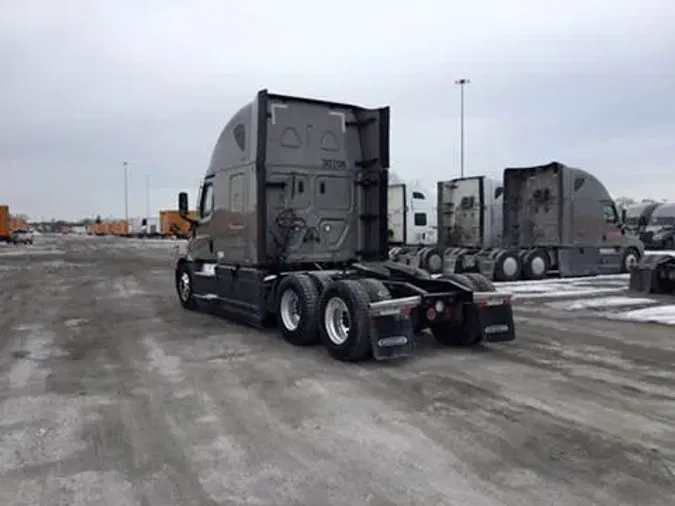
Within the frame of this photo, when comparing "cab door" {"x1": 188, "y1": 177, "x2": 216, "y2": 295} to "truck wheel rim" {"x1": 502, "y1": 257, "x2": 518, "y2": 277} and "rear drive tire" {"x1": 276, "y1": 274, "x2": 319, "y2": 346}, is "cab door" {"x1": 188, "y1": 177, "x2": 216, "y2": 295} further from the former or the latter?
"truck wheel rim" {"x1": 502, "y1": 257, "x2": 518, "y2": 277}

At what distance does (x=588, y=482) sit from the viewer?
4227 mm

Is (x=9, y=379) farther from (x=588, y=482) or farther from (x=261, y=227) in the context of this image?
(x=588, y=482)

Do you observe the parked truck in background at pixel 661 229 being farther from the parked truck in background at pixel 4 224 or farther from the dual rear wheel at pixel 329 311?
the parked truck in background at pixel 4 224

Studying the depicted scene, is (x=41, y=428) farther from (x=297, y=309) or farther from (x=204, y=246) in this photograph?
(x=204, y=246)

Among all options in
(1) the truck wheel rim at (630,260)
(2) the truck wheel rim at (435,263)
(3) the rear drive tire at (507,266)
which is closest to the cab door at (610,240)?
(1) the truck wheel rim at (630,260)

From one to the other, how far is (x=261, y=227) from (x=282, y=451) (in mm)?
5708

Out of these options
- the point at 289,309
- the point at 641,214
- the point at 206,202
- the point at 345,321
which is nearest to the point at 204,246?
the point at 206,202

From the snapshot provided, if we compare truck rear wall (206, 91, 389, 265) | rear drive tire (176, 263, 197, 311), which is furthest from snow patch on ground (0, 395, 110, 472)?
rear drive tire (176, 263, 197, 311)

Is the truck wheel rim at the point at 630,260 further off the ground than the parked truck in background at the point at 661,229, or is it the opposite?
the parked truck in background at the point at 661,229

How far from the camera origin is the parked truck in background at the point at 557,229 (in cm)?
2066

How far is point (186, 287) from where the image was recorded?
13.2 meters

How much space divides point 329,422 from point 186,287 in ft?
27.1

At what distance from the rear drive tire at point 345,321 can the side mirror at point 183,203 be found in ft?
16.6

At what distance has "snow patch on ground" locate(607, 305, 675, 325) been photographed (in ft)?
37.1
